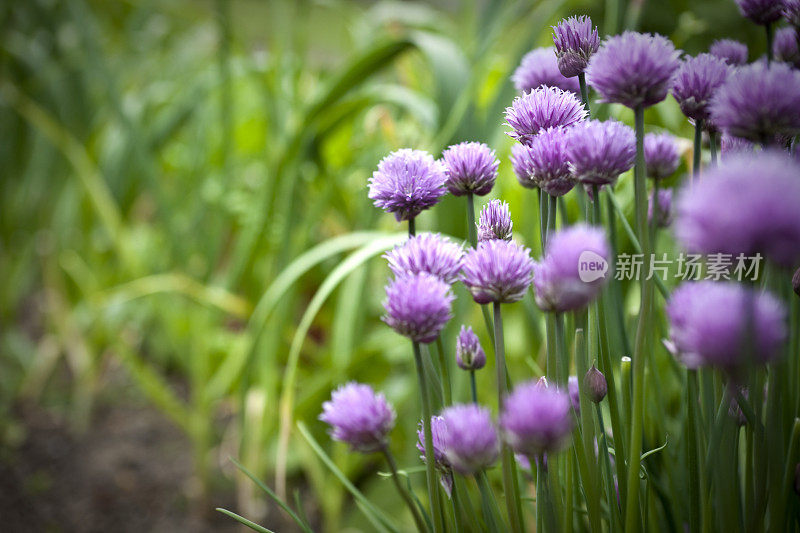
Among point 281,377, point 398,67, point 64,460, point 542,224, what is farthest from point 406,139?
point 64,460

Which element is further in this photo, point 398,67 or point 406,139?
point 398,67

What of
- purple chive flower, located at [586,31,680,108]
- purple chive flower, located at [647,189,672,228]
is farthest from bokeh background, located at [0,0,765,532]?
purple chive flower, located at [586,31,680,108]

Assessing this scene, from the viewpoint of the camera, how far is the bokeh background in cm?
67

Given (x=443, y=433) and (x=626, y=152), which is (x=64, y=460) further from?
(x=626, y=152)

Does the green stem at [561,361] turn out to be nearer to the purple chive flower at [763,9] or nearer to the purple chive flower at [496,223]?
the purple chive flower at [496,223]

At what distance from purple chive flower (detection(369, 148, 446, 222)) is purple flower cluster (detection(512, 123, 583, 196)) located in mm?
41

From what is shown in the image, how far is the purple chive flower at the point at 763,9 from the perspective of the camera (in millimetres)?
283

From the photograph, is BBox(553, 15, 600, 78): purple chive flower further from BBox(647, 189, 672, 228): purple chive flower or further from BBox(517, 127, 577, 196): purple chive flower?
BBox(647, 189, 672, 228): purple chive flower

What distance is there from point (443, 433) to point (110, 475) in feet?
2.67

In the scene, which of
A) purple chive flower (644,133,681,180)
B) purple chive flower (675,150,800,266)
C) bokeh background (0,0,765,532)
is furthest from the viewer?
bokeh background (0,0,765,532)

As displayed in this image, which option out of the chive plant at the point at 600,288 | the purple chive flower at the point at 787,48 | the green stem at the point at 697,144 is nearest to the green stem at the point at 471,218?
the chive plant at the point at 600,288

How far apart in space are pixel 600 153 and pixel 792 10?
0.15 meters

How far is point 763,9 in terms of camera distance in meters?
0.29

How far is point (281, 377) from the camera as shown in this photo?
0.93 meters
